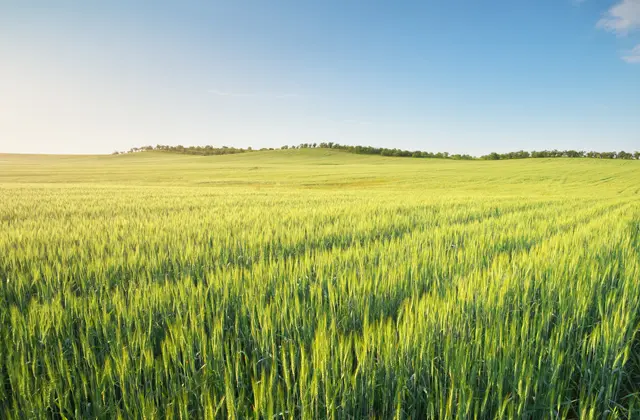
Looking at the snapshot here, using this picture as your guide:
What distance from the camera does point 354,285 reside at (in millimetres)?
2402

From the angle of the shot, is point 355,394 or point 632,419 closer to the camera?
point 355,394

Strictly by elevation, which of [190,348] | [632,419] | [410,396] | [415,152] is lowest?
[632,419]

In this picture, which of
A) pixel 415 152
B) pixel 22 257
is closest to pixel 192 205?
pixel 22 257

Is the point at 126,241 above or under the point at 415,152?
under

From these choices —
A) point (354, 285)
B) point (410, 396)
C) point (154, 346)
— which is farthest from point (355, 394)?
point (154, 346)

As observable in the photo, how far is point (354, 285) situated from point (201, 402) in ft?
4.12

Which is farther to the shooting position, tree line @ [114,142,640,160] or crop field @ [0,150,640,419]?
tree line @ [114,142,640,160]

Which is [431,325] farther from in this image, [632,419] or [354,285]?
[632,419]

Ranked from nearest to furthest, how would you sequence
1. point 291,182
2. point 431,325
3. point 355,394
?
point 355,394
point 431,325
point 291,182

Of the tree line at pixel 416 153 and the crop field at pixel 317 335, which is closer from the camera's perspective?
the crop field at pixel 317 335

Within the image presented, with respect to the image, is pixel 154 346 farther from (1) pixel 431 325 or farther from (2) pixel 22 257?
(2) pixel 22 257

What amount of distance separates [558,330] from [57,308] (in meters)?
2.90

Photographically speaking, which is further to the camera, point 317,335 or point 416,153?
point 416,153

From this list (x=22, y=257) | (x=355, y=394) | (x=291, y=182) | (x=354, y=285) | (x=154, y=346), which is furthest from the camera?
(x=291, y=182)
